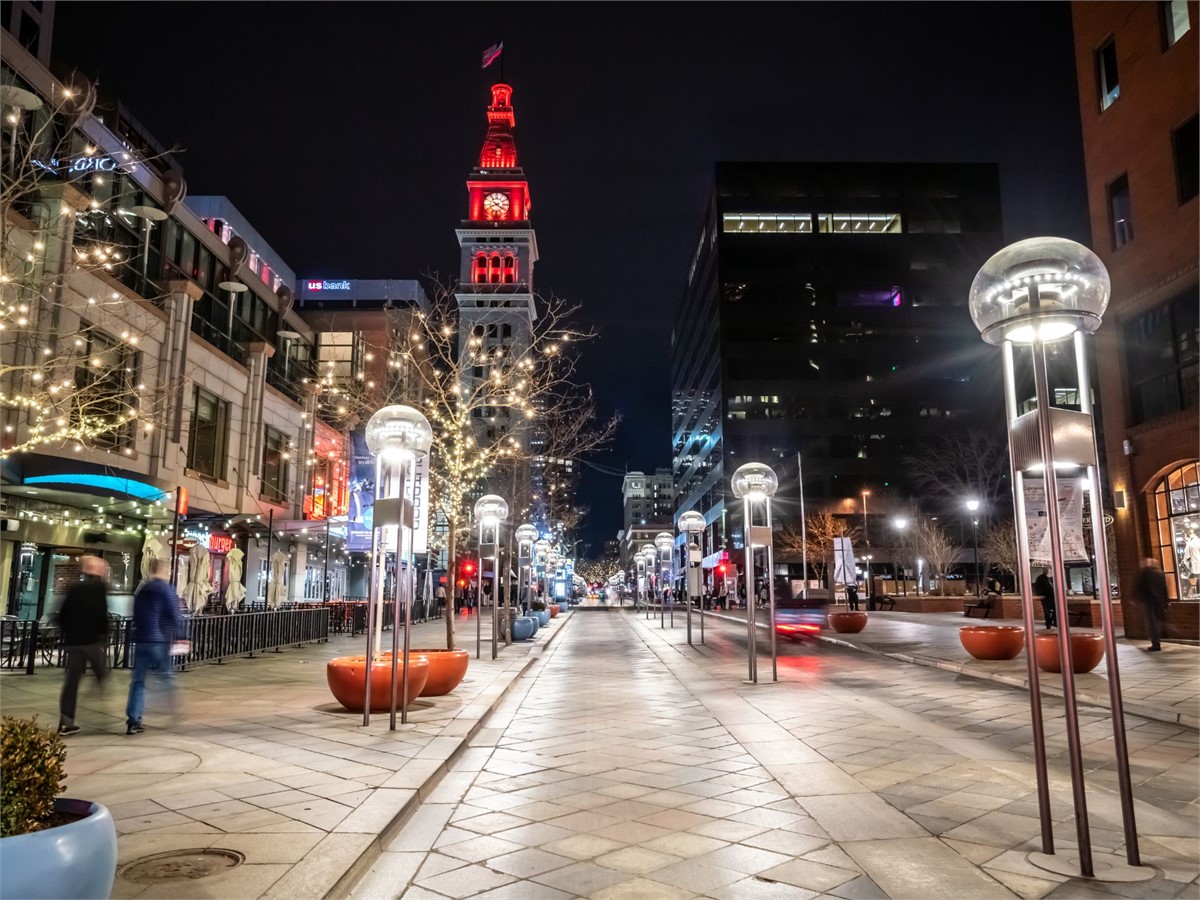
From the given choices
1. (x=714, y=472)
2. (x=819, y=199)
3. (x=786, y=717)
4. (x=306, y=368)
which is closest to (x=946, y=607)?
(x=306, y=368)

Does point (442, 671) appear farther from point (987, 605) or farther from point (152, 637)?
point (987, 605)

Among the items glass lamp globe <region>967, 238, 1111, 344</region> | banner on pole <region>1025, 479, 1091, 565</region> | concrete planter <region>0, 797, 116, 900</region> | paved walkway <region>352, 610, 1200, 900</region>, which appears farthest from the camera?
banner on pole <region>1025, 479, 1091, 565</region>

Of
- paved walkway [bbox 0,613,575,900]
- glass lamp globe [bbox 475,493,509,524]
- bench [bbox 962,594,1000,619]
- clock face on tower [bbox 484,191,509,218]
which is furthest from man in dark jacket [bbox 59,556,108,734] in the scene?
clock face on tower [bbox 484,191,509,218]

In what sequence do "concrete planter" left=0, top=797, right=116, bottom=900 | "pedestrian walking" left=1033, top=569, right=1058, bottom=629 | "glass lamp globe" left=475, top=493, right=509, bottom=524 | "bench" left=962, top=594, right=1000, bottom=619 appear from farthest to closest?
"bench" left=962, top=594, right=1000, bottom=619 < "pedestrian walking" left=1033, top=569, right=1058, bottom=629 < "glass lamp globe" left=475, top=493, right=509, bottom=524 < "concrete planter" left=0, top=797, right=116, bottom=900

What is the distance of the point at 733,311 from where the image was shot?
84875 millimetres

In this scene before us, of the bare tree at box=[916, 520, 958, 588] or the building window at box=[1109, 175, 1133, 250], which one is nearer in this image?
the building window at box=[1109, 175, 1133, 250]

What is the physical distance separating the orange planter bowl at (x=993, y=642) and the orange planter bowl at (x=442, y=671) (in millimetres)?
10049

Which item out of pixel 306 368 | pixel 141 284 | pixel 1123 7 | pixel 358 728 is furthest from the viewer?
pixel 306 368

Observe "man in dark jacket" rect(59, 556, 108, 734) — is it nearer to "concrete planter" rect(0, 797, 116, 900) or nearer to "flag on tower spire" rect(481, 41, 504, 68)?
"concrete planter" rect(0, 797, 116, 900)

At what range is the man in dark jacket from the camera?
872 centimetres

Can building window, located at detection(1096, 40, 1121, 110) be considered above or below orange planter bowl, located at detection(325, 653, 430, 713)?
above

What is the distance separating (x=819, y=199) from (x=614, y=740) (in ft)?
286

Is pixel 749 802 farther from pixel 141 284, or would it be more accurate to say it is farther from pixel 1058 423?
pixel 141 284

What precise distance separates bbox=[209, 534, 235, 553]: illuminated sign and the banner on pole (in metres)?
25.8
